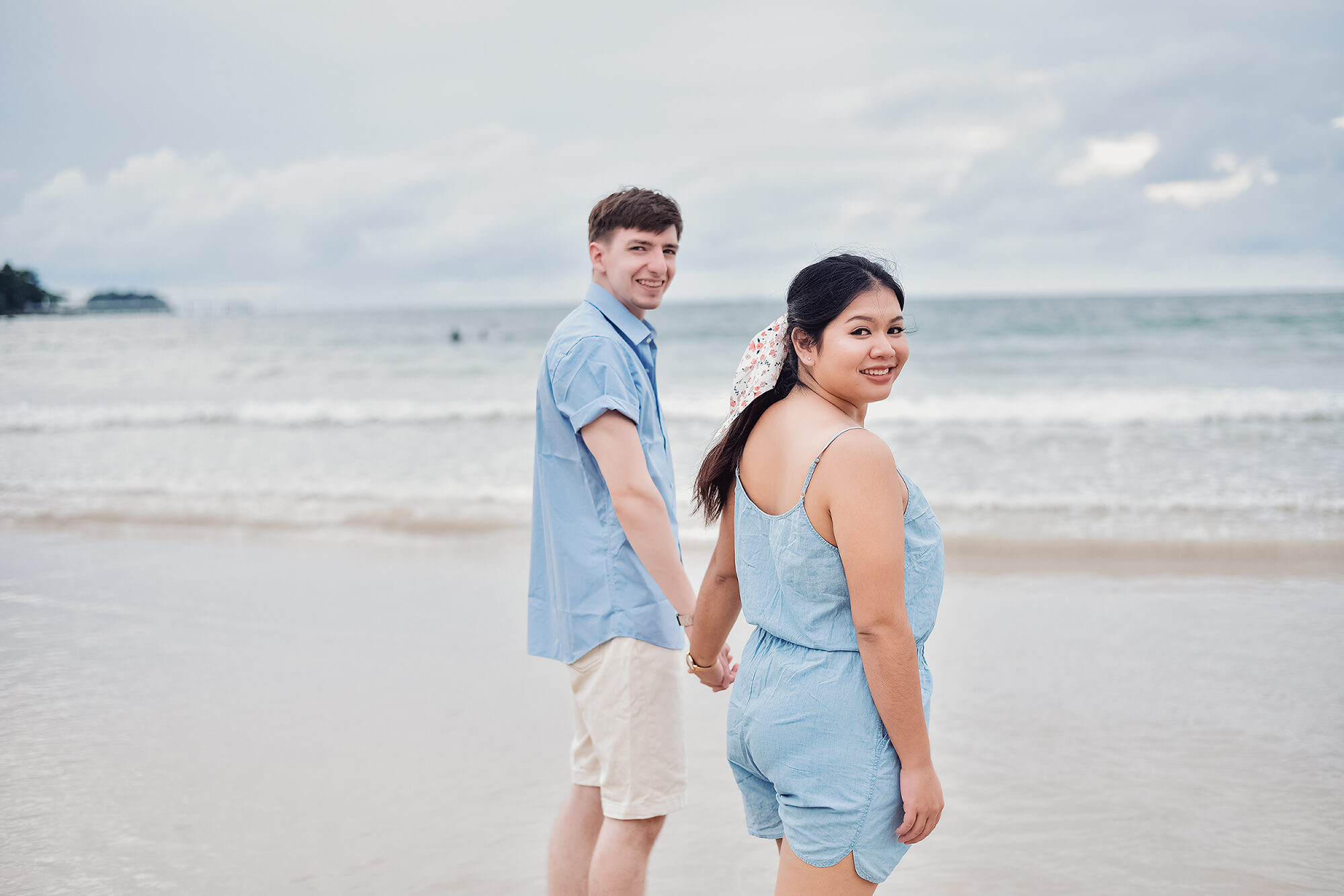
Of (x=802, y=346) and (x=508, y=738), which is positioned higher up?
(x=802, y=346)

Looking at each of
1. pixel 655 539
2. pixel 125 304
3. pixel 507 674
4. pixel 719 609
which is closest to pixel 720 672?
pixel 719 609

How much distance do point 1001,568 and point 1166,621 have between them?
3.90ft

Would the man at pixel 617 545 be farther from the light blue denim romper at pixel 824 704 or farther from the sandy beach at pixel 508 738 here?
the sandy beach at pixel 508 738

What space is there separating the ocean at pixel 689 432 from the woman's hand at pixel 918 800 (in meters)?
1.46

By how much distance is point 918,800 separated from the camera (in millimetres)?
1523

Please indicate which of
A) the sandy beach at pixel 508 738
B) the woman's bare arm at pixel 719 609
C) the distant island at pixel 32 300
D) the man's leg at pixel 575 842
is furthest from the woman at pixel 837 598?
the distant island at pixel 32 300

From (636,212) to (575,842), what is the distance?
5.17ft

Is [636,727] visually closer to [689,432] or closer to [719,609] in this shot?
[719,609]

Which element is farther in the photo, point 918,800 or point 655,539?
point 655,539

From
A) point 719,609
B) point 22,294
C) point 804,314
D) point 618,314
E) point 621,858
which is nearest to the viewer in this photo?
point 804,314

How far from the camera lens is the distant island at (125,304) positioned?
8006cm

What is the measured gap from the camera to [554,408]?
2180mm

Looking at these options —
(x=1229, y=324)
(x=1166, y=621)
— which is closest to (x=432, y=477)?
(x=1166, y=621)

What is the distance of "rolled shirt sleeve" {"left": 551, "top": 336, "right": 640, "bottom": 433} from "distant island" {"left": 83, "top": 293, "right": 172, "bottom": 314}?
8732 cm
